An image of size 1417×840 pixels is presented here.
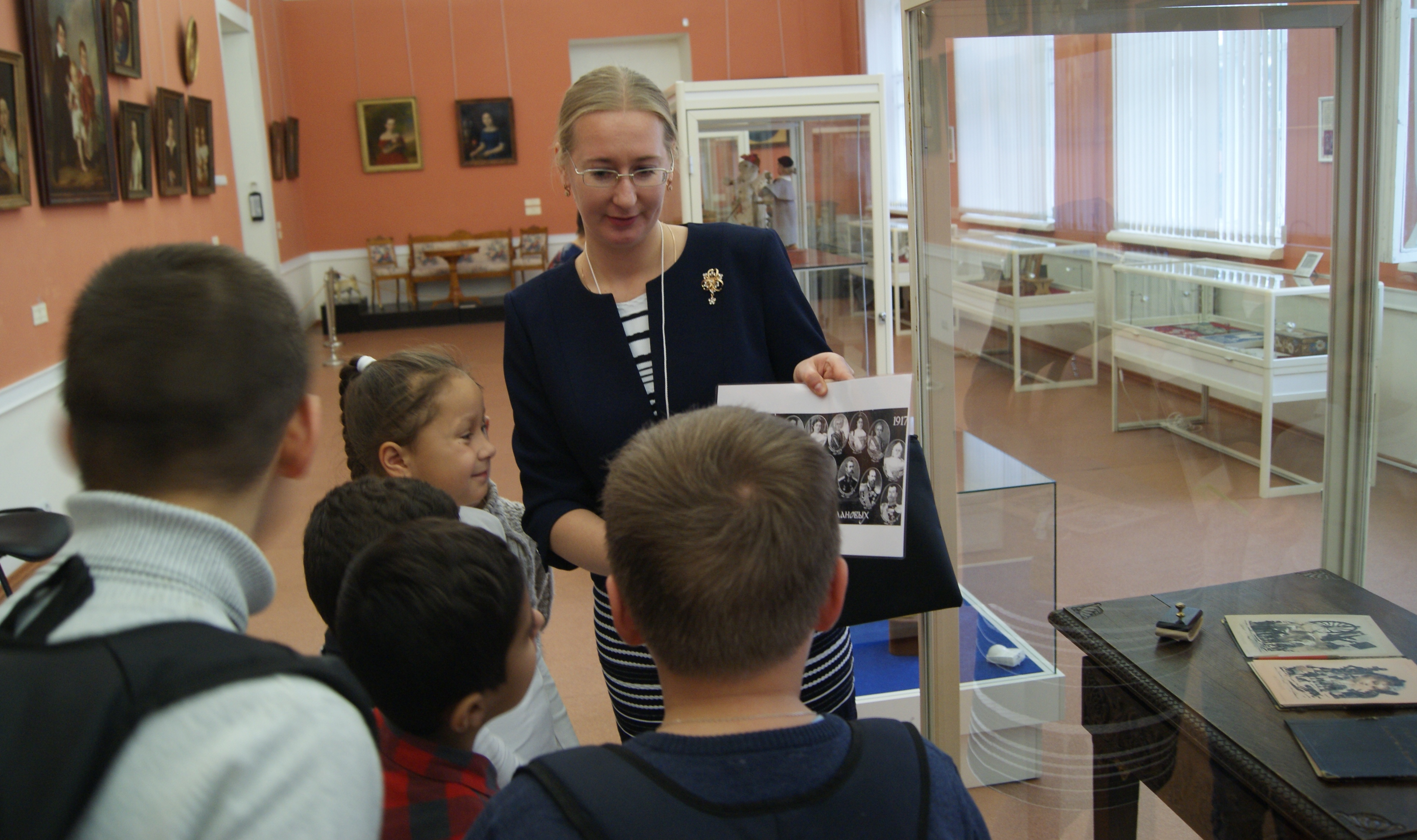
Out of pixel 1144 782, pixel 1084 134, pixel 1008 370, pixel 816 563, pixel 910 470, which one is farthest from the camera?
pixel 1008 370

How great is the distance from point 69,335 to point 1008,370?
2.27m

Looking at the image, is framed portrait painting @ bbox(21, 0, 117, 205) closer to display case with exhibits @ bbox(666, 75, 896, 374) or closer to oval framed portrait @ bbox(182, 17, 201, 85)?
oval framed portrait @ bbox(182, 17, 201, 85)

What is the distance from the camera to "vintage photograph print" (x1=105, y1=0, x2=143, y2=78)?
7.58 m

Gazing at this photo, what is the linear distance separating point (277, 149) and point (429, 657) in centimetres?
1387

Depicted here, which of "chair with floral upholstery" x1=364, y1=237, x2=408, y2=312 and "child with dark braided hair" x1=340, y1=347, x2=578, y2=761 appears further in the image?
"chair with floral upholstery" x1=364, y1=237, x2=408, y2=312

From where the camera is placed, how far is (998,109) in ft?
8.44

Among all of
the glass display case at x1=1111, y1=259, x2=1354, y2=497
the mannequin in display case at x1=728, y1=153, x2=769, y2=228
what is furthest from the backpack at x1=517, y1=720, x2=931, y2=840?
the mannequin in display case at x1=728, y1=153, x2=769, y2=228

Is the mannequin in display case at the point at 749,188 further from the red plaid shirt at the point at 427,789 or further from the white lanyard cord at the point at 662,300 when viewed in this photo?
the red plaid shirt at the point at 427,789

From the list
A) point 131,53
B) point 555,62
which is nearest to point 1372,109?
point 131,53

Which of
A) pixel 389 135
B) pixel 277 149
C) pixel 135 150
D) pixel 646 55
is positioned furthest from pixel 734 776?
pixel 646 55

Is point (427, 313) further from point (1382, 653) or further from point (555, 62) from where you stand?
point (1382, 653)

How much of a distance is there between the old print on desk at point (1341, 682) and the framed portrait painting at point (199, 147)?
10170 mm

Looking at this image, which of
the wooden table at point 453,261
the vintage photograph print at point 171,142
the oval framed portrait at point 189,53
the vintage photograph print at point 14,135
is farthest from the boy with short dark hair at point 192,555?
the wooden table at point 453,261

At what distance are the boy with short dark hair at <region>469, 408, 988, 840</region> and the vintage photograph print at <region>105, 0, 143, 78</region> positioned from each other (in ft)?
27.3
